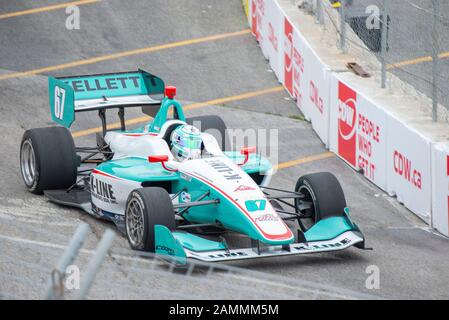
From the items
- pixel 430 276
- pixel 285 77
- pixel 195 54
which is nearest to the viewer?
pixel 430 276

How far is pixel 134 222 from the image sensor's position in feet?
34.9

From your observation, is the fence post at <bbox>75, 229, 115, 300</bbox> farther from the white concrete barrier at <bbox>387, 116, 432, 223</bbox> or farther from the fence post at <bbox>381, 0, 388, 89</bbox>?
the fence post at <bbox>381, 0, 388, 89</bbox>

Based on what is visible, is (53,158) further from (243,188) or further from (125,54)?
(125,54)

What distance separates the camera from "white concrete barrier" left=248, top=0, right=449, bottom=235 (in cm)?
1204

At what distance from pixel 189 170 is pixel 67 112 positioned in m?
2.22

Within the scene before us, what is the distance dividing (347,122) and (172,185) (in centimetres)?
397

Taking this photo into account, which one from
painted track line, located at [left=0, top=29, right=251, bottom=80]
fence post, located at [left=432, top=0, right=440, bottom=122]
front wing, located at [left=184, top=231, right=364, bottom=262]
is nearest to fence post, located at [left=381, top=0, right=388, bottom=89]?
fence post, located at [left=432, top=0, right=440, bottom=122]

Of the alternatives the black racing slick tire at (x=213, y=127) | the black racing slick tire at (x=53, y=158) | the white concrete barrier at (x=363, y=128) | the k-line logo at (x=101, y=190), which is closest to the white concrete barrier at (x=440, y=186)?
the white concrete barrier at (x=363, y=128)

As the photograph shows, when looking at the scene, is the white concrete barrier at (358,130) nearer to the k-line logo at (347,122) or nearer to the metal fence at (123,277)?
the k-line logo at (347,122)

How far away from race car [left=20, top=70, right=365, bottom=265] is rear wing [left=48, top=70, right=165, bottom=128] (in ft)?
0.04

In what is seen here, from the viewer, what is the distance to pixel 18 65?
18.0 m
